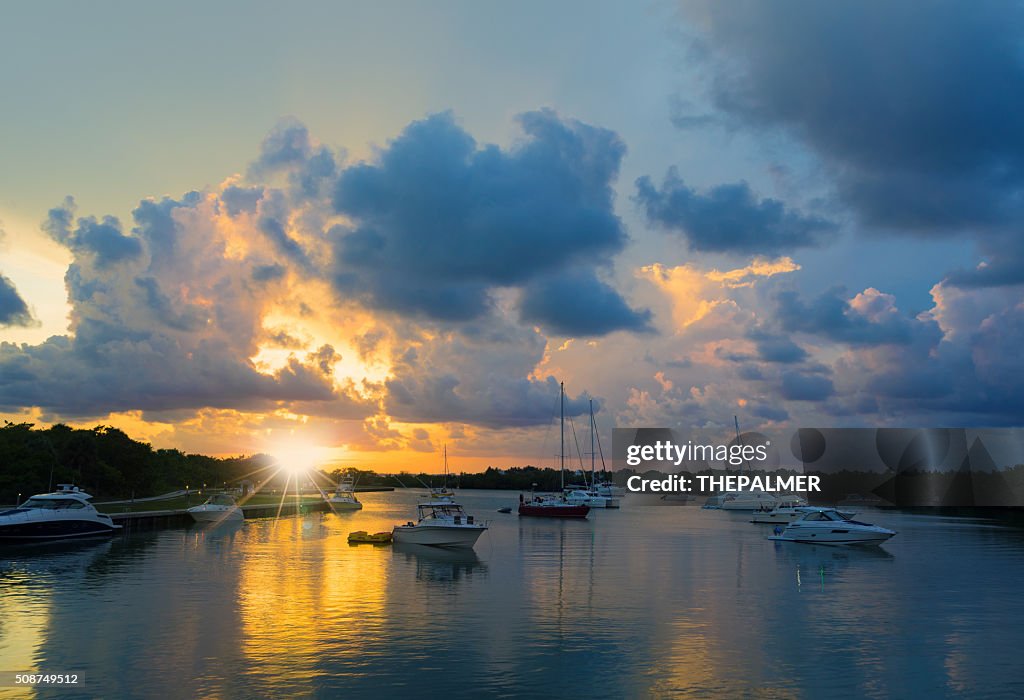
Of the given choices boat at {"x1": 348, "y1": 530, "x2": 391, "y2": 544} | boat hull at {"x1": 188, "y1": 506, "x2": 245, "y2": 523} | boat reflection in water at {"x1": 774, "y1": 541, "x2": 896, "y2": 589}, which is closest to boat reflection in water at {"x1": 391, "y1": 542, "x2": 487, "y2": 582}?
boat at {"x1": 348, "y1": 530, "x2": 391, "y2": 544}

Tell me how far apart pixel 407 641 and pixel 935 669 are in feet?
66.4

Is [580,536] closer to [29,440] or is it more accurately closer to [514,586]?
[514,586]

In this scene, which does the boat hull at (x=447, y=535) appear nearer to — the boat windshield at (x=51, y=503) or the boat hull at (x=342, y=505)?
the boat windshield at (x=51, y=503)

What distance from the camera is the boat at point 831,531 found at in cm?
7806

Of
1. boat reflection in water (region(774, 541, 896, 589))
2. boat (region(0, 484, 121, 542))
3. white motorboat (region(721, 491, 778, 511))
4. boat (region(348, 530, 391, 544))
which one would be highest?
boat (region(0, 484, 121, 542))

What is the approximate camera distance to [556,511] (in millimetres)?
129000

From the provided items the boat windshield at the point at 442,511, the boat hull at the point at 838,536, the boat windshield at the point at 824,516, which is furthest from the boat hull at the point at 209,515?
the boat windshield at the point at 824,516

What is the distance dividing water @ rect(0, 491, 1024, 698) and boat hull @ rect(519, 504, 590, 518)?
6055 cm

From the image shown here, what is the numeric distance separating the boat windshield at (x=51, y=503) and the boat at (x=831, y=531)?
70.6m

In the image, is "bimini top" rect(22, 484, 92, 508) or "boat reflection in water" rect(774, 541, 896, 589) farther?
"bimini top" rect(22, 484, 92, 508)

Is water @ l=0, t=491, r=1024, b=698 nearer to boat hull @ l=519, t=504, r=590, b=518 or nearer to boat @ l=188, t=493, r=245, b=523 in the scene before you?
boat @ l=188, t=493, r=245, b=523

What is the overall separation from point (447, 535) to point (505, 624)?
3309cm

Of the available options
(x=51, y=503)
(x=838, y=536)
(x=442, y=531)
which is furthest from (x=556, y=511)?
(x=51, y=503)

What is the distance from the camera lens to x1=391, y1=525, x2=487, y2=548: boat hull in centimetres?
6762
